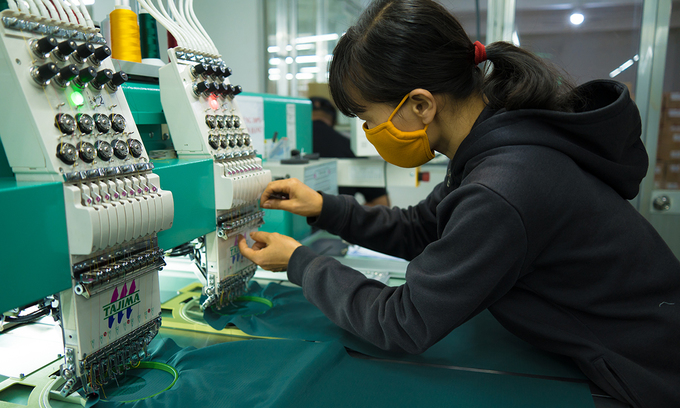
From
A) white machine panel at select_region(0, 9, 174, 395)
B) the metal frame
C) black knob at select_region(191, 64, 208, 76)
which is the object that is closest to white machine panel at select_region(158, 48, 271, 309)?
black knob at select_region(191, 64, 208, 76)

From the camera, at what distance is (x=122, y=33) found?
3.79 feet

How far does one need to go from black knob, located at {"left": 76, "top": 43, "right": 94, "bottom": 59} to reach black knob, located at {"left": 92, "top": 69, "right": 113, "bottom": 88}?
3cm

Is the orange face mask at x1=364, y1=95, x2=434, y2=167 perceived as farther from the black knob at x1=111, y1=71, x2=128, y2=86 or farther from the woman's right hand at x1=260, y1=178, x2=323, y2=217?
the black knob at x1=111, y1=71, x2=128, y2=86

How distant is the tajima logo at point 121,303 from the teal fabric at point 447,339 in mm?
289

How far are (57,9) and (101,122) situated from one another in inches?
8.0

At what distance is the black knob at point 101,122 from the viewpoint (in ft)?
2.60

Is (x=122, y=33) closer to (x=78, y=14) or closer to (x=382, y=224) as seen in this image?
(x=78, y=14)

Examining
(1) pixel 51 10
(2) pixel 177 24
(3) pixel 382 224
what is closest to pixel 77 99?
(1) pixel 51 10

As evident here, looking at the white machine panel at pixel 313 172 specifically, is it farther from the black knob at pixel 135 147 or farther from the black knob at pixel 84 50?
the black knob at pixel 84 50

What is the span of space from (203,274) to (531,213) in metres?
0.81

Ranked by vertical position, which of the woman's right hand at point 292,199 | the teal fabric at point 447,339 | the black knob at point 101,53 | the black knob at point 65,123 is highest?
the black knob at point 101,53

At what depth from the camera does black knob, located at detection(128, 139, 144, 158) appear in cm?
85

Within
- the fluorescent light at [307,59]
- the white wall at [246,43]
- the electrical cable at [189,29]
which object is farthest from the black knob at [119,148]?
the fluorescent light at [307,59]

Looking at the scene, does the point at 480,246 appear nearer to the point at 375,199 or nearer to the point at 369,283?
the point at 369,283
